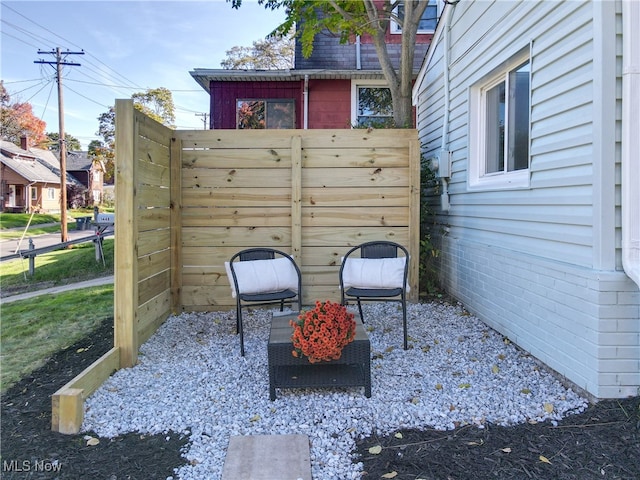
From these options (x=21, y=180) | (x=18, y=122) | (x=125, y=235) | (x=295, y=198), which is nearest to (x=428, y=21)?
(x=295, y=198)

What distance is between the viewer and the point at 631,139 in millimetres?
2402

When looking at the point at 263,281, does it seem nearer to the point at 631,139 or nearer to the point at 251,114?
the point at 631,139

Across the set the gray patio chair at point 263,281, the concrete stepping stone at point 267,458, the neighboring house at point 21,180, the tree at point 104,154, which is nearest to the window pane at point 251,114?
the gray patio chair at point 263,281

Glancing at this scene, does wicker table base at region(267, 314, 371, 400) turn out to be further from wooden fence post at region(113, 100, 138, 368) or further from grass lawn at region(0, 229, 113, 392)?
grass lawn at region(0, 229, 113, 392)

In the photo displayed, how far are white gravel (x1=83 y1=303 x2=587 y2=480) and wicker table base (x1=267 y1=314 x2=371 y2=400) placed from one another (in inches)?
3.7

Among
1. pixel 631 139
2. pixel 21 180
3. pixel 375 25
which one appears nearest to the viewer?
pixel 631 139

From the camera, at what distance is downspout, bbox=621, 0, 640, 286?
7.82ft

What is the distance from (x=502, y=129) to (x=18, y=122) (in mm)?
37610

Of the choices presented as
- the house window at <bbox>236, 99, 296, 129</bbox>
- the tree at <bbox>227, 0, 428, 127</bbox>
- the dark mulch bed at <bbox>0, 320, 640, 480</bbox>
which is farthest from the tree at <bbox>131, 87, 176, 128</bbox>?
the dark mulch bed at <bbox>0, 320, 640, 480</bbox>

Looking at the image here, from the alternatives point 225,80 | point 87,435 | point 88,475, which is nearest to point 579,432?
point 88,475

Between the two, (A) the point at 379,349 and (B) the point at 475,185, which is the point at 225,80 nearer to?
(B) the point at 475,185

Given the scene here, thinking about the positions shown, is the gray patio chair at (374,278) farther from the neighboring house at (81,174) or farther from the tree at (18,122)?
the neighboring house at (81,174)

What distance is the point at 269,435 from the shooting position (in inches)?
90.6

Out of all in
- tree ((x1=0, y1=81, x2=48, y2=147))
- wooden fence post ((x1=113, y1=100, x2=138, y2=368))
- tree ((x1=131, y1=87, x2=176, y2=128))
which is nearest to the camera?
wooden fence post ((x1=113, y1=100, x2=138, y2=368))
